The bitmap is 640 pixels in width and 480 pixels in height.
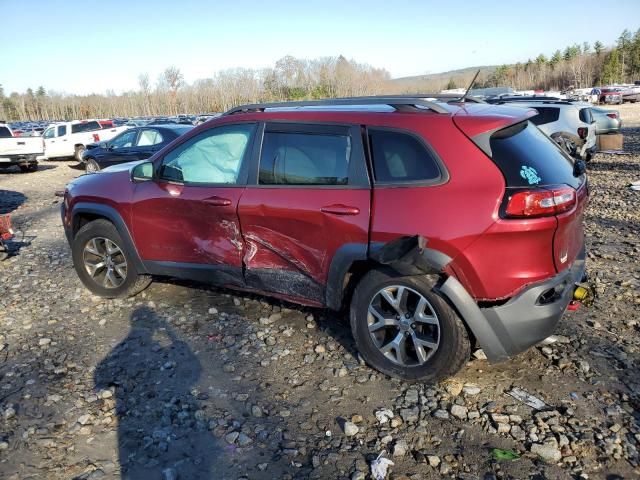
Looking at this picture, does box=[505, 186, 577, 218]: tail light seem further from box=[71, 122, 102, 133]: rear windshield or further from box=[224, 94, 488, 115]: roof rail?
box=[71, 122, 102, 133]: rear windshield

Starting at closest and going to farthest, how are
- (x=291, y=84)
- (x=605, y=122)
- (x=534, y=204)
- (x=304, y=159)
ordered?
1. (x=534, y=204)
2. (x=304, y=159)
3. (x=605, y=122)
4. (x=291, y=84)

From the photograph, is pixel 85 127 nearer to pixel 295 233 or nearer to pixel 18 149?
pixel 18 149

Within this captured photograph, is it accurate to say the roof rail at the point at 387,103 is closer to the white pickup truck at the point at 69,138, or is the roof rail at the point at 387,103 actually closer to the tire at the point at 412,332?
the tire at the point at 412,332

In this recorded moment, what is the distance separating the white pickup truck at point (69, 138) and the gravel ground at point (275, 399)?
17.9 m

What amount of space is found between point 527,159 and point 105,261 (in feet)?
13.1

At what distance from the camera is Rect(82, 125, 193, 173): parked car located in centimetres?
1295

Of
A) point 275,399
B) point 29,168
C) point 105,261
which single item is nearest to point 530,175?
point 275,399

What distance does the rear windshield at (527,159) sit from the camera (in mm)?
3043

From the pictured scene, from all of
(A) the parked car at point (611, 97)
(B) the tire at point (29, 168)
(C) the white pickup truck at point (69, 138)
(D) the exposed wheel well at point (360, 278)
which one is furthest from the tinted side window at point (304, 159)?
(A) the parked car at point (611, 97)

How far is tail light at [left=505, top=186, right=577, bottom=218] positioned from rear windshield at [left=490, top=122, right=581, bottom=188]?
0.08 m

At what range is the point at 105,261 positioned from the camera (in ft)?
16.5

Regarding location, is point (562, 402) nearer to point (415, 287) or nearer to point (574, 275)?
point (574, 275)

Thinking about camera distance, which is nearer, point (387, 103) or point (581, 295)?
point (581, 295)

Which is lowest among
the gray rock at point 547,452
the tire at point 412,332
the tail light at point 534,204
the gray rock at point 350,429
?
the gray rock at point 547,452
